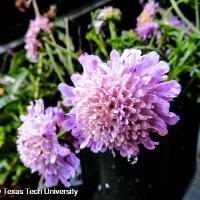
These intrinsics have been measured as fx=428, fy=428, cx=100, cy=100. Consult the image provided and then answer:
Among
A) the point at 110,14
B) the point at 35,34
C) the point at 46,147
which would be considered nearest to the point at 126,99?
the point at 46,147

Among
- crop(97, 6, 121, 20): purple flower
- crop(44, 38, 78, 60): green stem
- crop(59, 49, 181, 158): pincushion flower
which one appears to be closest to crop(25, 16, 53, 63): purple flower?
crop(44, 38, 78, 60): green stem

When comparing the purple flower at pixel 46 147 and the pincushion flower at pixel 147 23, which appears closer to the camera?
the purple flower at pixel 46 147

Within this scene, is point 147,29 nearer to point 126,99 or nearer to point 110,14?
point 110,14

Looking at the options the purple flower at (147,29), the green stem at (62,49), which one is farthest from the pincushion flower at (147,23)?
the green stem at (62,49)

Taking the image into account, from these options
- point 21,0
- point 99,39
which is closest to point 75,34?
point 21,0

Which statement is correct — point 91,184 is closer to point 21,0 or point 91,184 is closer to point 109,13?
point 109,13

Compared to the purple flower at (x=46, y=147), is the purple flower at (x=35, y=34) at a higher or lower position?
higher

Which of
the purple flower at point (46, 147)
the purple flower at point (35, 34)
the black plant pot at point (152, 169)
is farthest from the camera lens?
the purple flower at point (35, 34)

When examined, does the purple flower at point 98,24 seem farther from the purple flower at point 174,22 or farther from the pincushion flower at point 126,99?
the pincushion flower at point 126,99
